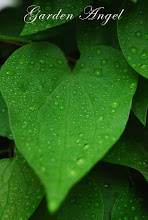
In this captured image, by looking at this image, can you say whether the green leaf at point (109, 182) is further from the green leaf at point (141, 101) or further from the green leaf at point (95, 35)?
the green leaf at point (95, 35)

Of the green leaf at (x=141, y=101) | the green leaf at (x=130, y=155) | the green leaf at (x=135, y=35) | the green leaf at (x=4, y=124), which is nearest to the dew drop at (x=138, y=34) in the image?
the green leaf at (x=135, y=35)

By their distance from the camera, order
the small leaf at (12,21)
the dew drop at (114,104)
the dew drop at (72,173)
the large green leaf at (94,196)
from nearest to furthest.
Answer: the dew drop at (72,173) < the dew drop at (114,104) < the large green leaf at (94,196) < the small leaf at (12,21)

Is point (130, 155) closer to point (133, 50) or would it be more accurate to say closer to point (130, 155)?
point (130, 155)

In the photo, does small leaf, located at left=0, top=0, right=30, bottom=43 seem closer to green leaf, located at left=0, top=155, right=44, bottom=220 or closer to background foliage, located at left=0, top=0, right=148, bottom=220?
background foliage, located at left=0, top=0, right=148, bottom=220

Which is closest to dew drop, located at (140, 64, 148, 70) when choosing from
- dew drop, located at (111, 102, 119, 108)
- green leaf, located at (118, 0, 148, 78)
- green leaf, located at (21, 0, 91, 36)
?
green leaf, located at (118, 0, 148, 78)

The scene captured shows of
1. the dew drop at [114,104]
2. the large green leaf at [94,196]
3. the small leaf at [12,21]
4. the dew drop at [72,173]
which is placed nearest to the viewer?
the dew drop at [72,173]

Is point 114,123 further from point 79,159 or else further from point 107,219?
point 107,219
